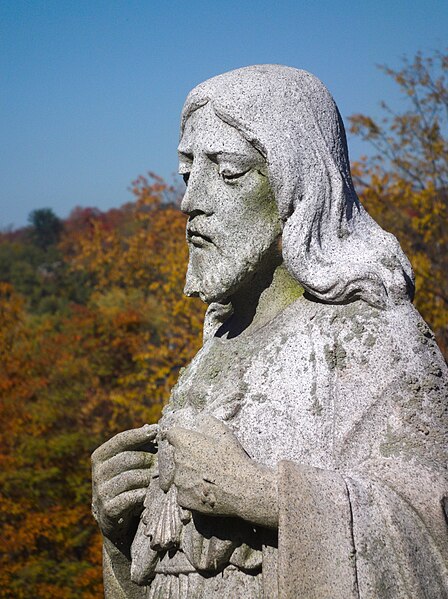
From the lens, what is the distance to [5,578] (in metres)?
10.5

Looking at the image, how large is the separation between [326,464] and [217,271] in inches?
32.4

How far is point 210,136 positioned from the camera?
3244 mm

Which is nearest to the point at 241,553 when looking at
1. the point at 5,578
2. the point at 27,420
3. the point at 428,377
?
the point at 428,377

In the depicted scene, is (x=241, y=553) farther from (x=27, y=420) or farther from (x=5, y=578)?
(x=27, y=420)

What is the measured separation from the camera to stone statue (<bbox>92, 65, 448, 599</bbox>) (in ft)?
9.09

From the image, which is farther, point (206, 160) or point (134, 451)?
point (134, 451)

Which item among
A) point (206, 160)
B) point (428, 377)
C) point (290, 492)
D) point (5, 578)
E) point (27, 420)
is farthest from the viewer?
point (27, 420)

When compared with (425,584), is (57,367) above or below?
above

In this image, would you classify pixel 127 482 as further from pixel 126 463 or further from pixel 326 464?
pixel 326 464

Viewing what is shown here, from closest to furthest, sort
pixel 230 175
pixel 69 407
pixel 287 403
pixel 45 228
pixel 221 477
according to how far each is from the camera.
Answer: pixel 221 477 < pixel 287 403 < pixel 230 175 < pixel 69 407 < pixel 45 228

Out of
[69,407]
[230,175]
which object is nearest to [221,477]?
[230,175]

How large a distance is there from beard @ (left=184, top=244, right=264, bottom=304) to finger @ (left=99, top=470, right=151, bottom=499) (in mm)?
721

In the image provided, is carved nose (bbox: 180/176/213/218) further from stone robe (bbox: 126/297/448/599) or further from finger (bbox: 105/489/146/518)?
finger (bbox: 105/489/146/518)

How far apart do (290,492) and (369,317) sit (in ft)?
2.18
